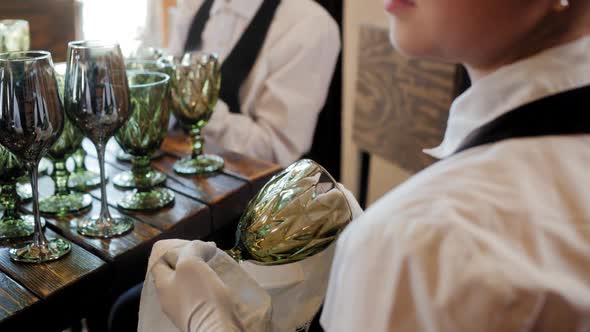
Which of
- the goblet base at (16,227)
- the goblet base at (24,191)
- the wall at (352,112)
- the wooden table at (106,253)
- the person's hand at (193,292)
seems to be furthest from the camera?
the wall at (352,112)

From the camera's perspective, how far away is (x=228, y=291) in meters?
0.50

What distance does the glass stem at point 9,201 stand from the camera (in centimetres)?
72

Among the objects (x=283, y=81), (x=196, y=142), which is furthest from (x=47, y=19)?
(x=196, y=142)

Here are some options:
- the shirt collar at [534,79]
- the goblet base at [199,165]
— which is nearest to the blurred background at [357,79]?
the goblet base at [199,165]

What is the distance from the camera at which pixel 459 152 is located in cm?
39

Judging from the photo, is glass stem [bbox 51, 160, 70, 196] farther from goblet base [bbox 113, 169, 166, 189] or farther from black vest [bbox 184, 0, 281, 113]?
black vest [bbox 184, 0, 281, 113]

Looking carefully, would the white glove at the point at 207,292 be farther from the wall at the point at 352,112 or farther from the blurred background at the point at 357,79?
the wall at the point at 352,112

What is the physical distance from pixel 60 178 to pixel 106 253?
0.19 m

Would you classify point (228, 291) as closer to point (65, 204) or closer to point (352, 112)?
point (65, 204)

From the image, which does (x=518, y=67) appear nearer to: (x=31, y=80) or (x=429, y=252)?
(x=429, y=252)

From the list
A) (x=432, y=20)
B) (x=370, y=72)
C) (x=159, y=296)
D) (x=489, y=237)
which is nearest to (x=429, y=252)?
(x=489, y=237)

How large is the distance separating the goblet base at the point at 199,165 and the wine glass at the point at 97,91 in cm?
23

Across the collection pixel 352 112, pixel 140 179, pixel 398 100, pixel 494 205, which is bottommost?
pixel 352 112

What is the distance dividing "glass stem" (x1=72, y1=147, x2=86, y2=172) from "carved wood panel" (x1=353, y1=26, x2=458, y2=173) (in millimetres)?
1047
